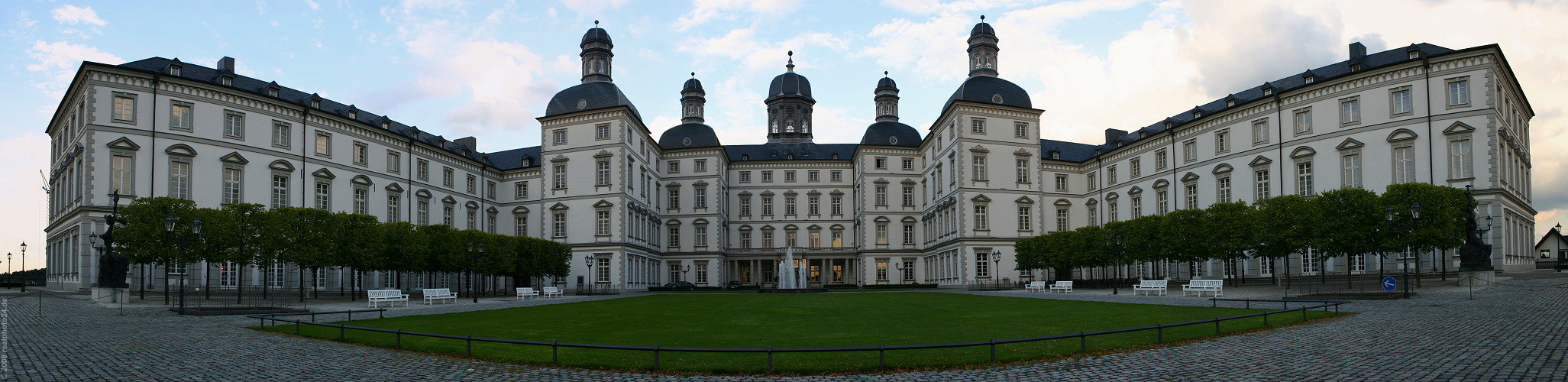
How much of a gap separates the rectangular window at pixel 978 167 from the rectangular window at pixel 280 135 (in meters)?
46.4

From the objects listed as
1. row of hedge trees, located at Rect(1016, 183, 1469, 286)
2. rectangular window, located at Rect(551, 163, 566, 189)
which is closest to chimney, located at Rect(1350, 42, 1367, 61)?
row of hedge trees, located at Rect(1016, 183, 1469, 286)

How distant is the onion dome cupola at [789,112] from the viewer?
318 ft

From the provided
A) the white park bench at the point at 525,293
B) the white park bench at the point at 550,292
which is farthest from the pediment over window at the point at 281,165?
the white park bench at the point at 550,292

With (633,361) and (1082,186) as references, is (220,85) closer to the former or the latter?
(633,361)

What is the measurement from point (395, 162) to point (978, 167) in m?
43.1

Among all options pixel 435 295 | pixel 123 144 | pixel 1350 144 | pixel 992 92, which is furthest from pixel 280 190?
pixel 1350 144

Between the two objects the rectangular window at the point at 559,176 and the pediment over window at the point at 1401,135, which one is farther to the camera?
the rectangular window at the point at 559,176

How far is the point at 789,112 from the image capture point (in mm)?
97188

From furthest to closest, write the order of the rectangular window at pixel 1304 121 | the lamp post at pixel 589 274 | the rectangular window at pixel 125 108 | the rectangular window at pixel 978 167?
the rectangular window at pixel 978 167
the lamp post at pixel 589 274
the rectangular window at pixel 1304 121
the rectangular window at pixel 125 108

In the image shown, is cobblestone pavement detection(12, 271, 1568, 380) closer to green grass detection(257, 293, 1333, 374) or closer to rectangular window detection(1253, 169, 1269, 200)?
green grass detection(257, 293, 1333, 374)

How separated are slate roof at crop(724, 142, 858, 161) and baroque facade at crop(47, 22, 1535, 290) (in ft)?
1.37

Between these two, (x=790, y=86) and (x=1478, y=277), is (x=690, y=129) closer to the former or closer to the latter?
(x=790, y=86)

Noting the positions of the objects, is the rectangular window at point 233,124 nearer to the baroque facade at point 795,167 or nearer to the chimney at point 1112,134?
the baroque facade at point 795,167

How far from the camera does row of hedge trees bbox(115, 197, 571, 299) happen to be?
121ft
